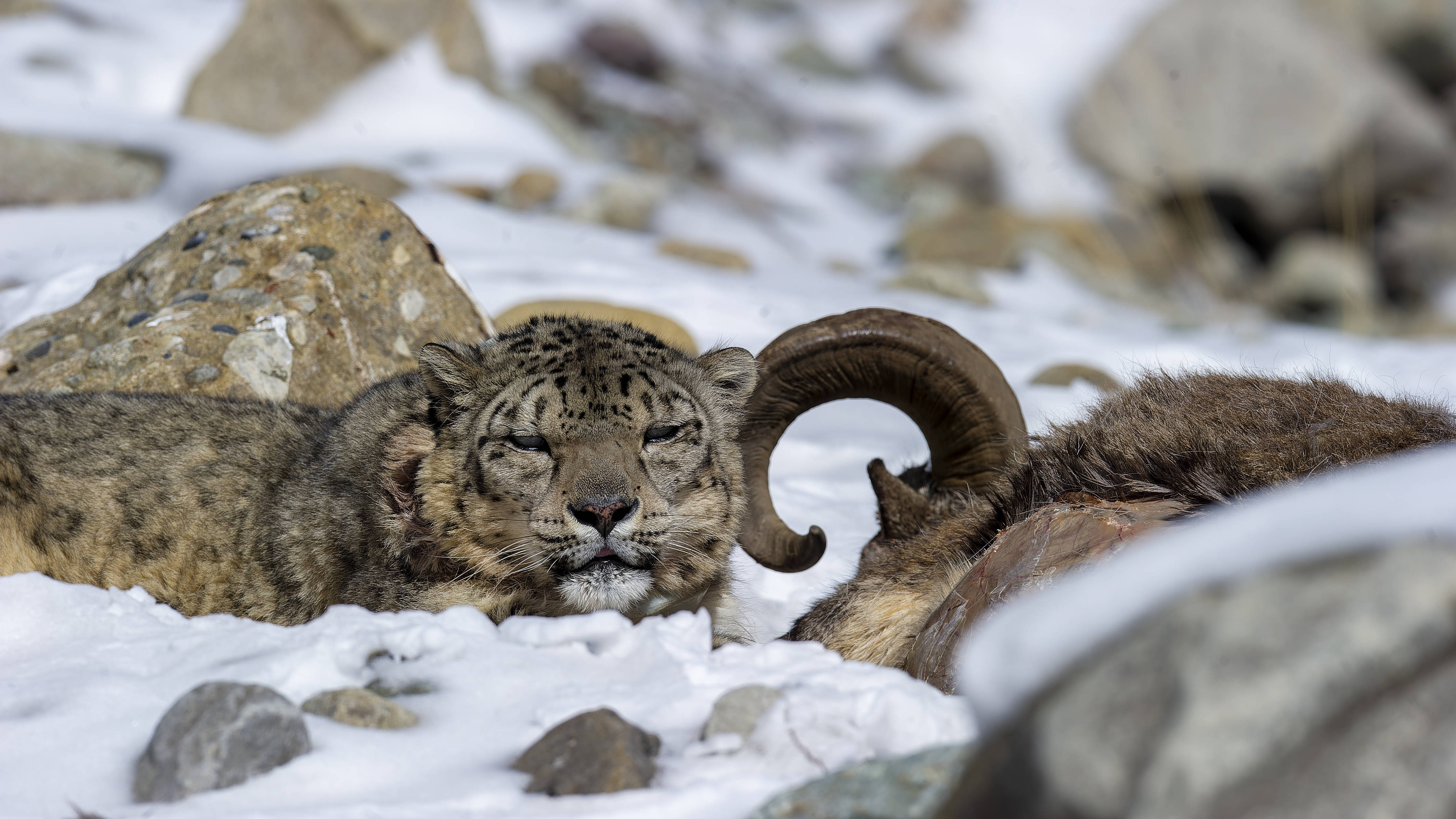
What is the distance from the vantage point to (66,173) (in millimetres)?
13047

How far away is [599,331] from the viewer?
18.0 ft

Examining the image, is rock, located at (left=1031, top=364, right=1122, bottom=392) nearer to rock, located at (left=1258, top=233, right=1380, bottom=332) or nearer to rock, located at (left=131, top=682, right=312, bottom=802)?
rock, located at (left=131, top=682, right=312, bottom=802)

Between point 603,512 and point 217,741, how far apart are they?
2.00 meters

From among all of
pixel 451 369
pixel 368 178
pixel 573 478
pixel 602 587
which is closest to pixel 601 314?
pixel 451 369

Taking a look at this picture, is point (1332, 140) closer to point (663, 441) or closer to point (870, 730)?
point (663, 441)

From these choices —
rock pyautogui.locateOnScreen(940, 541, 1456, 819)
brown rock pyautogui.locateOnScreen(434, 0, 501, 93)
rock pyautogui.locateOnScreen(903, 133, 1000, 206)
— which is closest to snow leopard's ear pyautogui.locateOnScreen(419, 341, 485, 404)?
rock pyautogui.locateOnScreen(940, 541, 1456, 819)

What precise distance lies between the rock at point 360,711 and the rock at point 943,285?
40.0 ft

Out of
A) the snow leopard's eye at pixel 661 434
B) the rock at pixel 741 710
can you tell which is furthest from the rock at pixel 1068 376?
the rock at pixel 741 710

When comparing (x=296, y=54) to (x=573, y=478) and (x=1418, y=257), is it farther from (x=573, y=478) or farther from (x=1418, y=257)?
A: (x=1418, y=257)

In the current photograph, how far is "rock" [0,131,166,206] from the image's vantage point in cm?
1276

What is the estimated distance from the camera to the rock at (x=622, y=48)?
2506 centimetres

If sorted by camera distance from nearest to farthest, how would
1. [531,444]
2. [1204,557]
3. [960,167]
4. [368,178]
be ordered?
[1204,557]
[531,444]
[368,178]
[960,167]

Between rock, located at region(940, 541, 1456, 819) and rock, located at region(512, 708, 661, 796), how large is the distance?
122cm

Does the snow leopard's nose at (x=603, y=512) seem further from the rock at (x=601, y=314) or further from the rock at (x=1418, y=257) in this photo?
the rock at (x=1418, y=257)
